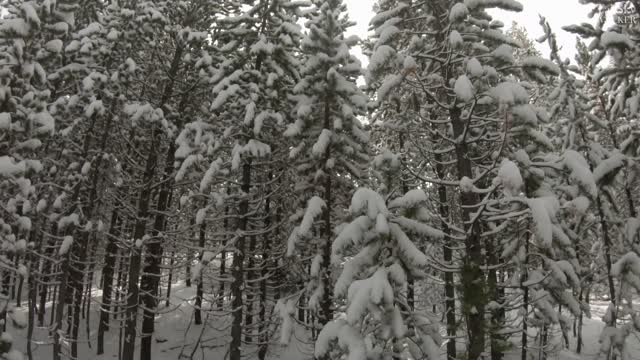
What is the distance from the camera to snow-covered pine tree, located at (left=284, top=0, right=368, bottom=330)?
38.4 ft

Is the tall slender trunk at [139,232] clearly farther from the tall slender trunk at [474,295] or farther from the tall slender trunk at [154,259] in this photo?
the tall slender trunk at [474,295]

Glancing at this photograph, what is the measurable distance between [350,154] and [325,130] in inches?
42.4

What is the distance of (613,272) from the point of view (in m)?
9.77

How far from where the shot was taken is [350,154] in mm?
12383

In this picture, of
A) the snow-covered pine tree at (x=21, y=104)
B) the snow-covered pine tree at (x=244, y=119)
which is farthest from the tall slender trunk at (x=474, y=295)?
the snow-covered pine tree at (x=21, y=104)

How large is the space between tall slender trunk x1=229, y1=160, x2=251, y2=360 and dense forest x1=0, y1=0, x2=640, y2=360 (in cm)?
6

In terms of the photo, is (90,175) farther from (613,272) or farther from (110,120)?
(613,272)

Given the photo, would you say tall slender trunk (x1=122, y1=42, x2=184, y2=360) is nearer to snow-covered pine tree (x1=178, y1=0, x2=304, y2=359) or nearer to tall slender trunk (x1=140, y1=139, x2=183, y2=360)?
tall slender trunk (x1=140, y1=139, x2=183, y2=360)

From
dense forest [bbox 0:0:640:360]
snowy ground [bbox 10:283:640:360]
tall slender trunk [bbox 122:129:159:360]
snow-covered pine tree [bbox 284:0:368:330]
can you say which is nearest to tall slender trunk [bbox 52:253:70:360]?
dense forest [bbox 0:0:640:360]

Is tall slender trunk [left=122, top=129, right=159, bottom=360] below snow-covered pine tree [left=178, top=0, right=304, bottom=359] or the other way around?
below

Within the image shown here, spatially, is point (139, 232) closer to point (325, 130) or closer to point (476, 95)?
point (325, 130)

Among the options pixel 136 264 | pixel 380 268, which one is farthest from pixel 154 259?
pixel 380 268

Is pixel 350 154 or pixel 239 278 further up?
pixel 350 154

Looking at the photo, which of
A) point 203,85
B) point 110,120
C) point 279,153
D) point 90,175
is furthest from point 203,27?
point 90,175
